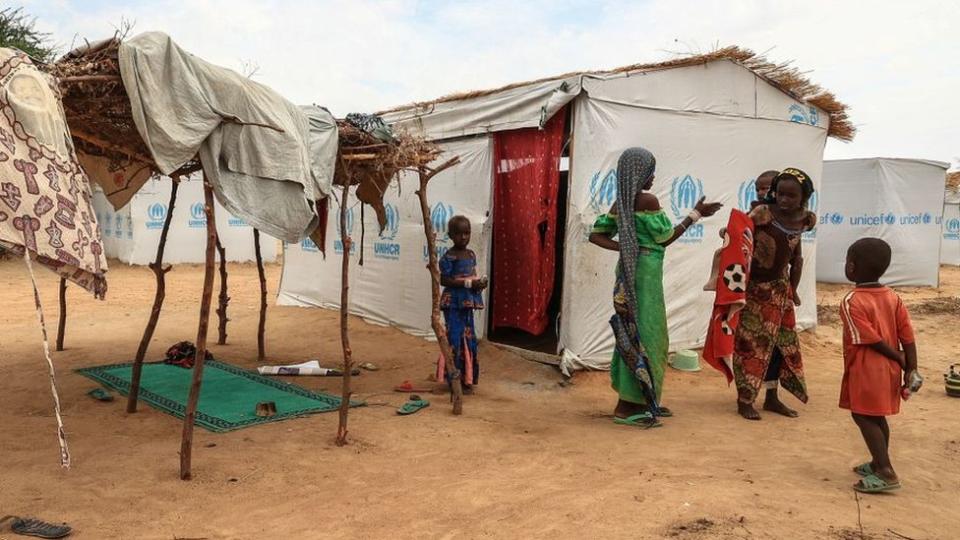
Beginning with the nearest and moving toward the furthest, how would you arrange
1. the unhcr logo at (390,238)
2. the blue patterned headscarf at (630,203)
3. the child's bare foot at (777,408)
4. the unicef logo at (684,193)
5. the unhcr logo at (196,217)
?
the blue patterned headscarf at (630,203)
the child's bare foot at (777,408)
the unicef logo at (684,193)
the unhcr logo at (390,238)
the unhcr logo at (196,217)

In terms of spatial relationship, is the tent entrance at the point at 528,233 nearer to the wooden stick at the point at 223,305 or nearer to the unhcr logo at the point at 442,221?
the unhcr logo at the point at 442,221

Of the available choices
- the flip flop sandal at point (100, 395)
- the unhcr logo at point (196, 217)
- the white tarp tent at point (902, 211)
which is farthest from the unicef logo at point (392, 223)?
the white tarp tent at point (902, 211)

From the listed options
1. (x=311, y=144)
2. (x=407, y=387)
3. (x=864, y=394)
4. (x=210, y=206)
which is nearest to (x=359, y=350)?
(x=407, y=387)

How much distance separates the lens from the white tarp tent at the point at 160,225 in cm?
1560

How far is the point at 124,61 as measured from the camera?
3594mm

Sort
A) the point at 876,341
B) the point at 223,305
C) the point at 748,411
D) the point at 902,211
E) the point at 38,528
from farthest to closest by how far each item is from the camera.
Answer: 1. the point at 902,211
2. the point at 223,305
3. the point at 748,411
4. the point at 876,341
5. the point at 38,528

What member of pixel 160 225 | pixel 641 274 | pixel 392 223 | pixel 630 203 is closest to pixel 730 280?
pixel 641 274

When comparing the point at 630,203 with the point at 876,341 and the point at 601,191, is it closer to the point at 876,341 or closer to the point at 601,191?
the point at 601,191

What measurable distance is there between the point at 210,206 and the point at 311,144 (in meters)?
0.96

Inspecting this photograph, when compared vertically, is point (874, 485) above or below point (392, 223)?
below

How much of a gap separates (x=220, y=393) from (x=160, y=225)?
37.8 ft

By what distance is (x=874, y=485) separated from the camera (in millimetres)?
3576

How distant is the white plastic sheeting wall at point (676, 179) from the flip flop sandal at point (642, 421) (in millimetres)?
1432

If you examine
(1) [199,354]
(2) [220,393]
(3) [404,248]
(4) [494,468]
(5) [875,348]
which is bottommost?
(2) [220,393]
